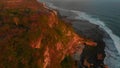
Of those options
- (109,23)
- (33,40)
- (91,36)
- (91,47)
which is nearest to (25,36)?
(33,40)

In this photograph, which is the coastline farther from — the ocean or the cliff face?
the cliff face

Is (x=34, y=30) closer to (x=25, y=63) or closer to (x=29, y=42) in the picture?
(x=29, y=42)

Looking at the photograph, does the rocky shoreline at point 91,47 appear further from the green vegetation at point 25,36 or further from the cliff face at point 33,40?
the green vegetation at point 25,36

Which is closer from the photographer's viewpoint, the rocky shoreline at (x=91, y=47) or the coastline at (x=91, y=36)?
the rocky shoreline at (x=91, y=47)

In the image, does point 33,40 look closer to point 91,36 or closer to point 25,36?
point 25,36

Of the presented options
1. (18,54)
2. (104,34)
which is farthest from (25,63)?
(104,34)

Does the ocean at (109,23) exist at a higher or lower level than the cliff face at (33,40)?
lower

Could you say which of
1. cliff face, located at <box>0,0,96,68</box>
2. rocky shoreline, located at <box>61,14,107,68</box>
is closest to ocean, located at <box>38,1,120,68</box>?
rocky shoreline, located at <box>61,14,107,68</box>

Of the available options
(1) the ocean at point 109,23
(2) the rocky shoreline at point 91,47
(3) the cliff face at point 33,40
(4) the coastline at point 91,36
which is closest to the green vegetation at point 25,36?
(3) the cliff face at point 33,40
